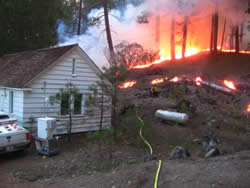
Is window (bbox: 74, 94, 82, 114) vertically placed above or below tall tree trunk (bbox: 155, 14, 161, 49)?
below

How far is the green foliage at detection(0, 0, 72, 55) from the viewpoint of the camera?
19.1 meters

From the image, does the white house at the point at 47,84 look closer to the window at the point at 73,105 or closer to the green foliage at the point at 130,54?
the window at the point at 73,105

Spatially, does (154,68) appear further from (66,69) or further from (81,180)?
(81,180)

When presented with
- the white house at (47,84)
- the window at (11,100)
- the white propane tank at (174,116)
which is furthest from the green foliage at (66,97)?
the white propane tank at (174,116)

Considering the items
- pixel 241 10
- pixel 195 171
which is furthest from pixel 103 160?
pixel 241 10

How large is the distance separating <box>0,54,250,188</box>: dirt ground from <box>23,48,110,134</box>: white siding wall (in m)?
0.74

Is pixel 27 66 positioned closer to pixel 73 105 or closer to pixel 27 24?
pixel 73 105

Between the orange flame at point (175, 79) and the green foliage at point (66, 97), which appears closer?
the green foliage at point (66, 97)

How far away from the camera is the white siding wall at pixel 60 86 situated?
11.1 meters

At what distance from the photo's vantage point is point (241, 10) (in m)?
27.6

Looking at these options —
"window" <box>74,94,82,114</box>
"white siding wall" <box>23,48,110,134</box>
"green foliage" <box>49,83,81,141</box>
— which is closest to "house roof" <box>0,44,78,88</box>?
"white siding wall" <box>23,48,110,134</box>

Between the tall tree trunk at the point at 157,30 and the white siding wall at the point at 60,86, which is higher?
the tall tree trunk at the point at 157,30

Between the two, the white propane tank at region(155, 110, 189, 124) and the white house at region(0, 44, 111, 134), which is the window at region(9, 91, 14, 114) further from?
the white propane tank at region(155, 110, 189, 124)

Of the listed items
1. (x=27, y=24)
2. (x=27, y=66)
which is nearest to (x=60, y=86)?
(x=27, y=66)
